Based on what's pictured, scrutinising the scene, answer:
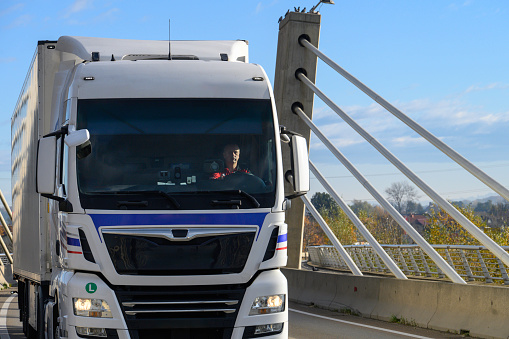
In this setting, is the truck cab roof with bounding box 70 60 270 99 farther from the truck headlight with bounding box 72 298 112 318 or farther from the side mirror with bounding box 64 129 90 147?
the truck headlight with bounding box 72 298 112 318

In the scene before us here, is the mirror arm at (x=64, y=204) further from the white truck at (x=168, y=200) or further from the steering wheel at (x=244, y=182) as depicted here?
the steering wheel at (x=244, y=182)

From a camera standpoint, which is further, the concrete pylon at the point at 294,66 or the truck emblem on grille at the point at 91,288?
the concrete pylon at the point at 294,66

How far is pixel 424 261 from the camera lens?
32.4 meters

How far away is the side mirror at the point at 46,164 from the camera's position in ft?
27.6

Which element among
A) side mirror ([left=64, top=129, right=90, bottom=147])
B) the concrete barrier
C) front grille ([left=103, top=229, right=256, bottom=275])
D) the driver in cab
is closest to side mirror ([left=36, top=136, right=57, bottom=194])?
side mirror ([left=64, top=129, right=90, bottom=147])

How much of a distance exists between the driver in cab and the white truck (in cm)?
2

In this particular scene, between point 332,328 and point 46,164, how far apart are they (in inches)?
281

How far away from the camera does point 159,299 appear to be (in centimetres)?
818

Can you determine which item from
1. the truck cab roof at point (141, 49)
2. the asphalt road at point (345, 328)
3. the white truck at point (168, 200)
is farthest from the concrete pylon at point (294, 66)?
the white truck at point (168, 200)

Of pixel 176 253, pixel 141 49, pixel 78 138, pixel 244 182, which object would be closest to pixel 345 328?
pixel 141 49

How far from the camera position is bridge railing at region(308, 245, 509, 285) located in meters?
25.7

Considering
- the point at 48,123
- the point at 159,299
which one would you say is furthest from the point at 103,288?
the point at 48,123

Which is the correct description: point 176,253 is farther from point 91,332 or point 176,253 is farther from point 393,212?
point 393,212

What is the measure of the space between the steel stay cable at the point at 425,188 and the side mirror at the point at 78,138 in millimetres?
6105
